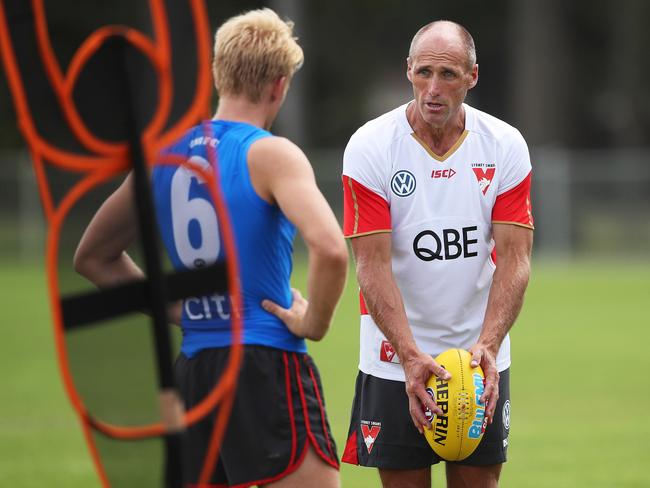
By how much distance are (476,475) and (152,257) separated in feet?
7.81

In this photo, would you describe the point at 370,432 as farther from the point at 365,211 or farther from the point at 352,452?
the point at 365,211

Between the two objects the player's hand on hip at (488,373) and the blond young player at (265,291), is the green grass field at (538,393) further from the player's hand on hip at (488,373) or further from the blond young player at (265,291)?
the blond young player at (265,291)

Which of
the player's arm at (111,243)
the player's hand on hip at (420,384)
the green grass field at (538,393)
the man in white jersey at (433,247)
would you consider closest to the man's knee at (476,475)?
the man in white jersey at (433,247)

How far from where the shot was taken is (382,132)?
4.50m

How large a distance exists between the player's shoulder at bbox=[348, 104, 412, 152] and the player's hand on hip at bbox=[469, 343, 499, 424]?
0.85m

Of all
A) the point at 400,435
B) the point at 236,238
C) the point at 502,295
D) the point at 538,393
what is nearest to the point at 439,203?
the point at 502,295

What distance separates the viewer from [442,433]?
169 inches

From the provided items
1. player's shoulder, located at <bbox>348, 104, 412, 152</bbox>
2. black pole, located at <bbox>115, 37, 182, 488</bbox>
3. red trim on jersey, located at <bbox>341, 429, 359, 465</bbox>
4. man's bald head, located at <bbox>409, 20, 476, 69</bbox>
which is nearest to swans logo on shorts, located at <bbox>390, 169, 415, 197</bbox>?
player's shoulder, located at <bbox>348, 104, 412, 152</bbox>

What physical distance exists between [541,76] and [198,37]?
110 ft

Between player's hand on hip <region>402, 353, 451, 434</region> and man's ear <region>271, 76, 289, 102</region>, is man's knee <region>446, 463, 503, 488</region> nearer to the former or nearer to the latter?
player's hand on hip <region>402, 353, 451, 434</region>

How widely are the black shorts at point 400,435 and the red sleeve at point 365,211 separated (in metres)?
0.63

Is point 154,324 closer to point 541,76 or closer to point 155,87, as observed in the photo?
point 155,87

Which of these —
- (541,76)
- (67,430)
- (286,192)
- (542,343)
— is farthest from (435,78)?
(541,76)

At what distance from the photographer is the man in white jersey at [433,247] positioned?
435 cm
